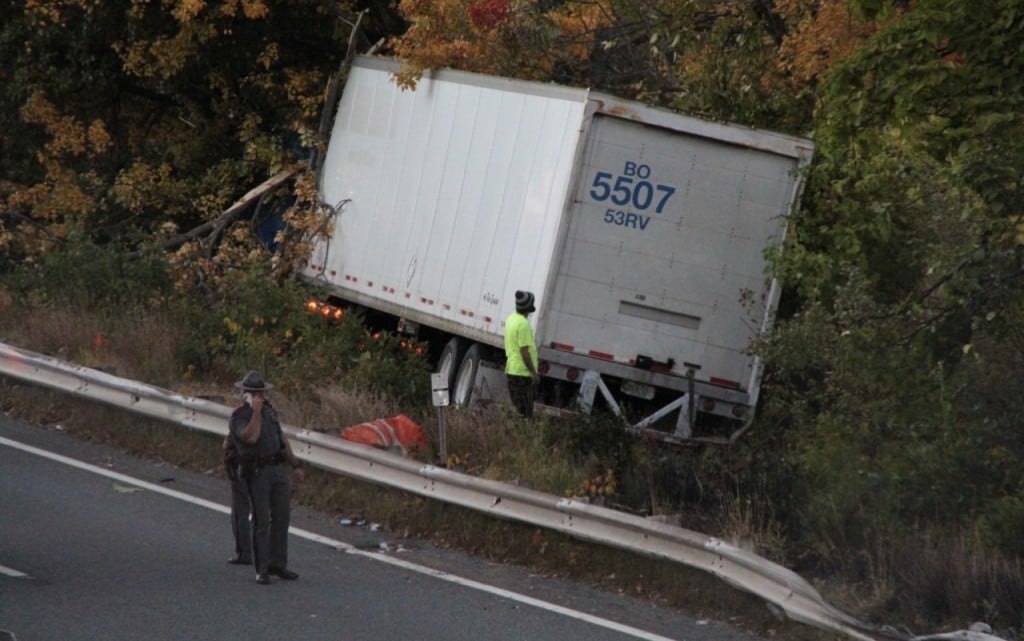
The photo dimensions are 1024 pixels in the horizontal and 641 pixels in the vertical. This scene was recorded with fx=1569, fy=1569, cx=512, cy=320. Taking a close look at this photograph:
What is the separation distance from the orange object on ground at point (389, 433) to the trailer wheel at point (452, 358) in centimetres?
401

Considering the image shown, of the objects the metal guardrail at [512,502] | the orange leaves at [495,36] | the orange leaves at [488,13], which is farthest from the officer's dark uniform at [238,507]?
the orange leaves at [488,13]

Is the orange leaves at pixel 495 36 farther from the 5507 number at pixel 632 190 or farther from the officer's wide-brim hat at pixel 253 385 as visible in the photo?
the officer's wide-brim hat at pixel 253 385

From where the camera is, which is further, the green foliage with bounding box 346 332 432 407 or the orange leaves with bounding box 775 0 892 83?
the green foliage with bounding box 346 332 432 407

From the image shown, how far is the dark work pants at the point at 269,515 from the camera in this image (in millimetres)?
10140

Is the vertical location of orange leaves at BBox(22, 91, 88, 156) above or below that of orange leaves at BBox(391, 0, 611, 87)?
below

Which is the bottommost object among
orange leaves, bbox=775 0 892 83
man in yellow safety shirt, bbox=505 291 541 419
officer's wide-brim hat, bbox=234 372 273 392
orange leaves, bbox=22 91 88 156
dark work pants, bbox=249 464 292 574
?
dark work pants, bbox=249 464 292 574

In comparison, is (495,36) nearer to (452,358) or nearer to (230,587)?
(452,358)

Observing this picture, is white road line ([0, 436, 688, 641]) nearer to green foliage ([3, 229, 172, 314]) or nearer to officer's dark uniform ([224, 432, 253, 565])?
officer's dark uniform ([224, 432, 253, 565])

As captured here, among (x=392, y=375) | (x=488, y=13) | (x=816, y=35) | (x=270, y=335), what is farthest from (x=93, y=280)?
(x=816, y=35)

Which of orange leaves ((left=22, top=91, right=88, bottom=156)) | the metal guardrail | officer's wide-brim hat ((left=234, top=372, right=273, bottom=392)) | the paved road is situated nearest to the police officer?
officer's wide-brim hat ((left=234, top=372, right=273, bottom=392))

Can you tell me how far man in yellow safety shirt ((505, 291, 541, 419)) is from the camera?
14906mm

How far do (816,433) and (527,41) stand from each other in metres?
9.90

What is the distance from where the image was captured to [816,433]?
12258mm

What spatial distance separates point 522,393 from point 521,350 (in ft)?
1.93
